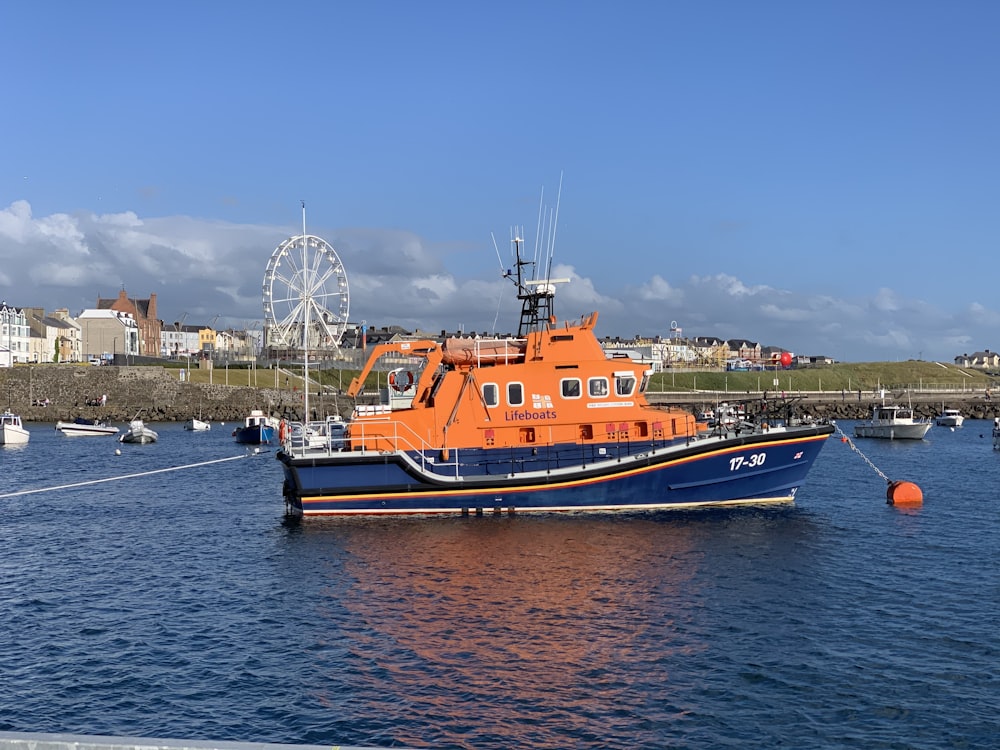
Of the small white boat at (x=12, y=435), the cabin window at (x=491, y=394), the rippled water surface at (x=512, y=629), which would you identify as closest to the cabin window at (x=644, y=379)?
the rippled water surface at (x=512, y=629)

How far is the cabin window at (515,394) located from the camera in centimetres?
2895

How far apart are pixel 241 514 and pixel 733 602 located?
60.8 ft

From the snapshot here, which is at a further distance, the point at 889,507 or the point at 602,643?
the point at 889,507

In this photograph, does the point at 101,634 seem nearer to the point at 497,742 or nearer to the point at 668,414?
the point at 497,742

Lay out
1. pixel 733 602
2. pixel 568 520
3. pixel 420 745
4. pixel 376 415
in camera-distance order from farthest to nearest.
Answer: pixel 376 415
pixel 568 520
pixel 733 602
pixel 420 745

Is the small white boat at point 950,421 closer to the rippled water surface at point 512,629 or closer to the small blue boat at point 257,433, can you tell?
the small blue boat at point 257,433

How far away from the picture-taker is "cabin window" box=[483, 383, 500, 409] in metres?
28.9

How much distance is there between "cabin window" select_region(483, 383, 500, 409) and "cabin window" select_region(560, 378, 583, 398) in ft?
6.77

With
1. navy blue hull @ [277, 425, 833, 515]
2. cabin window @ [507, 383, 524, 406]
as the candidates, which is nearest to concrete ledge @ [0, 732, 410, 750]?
navy blue hull @ [277, 425, 833, 515]

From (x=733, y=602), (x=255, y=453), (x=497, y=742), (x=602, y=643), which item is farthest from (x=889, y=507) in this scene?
(x=255, y=453)

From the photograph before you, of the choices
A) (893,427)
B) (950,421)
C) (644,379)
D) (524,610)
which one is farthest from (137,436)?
(950,421)

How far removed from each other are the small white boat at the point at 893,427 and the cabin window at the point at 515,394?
53421 mm

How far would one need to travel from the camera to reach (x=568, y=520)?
2734cm

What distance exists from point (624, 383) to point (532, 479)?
4422 millimetres
